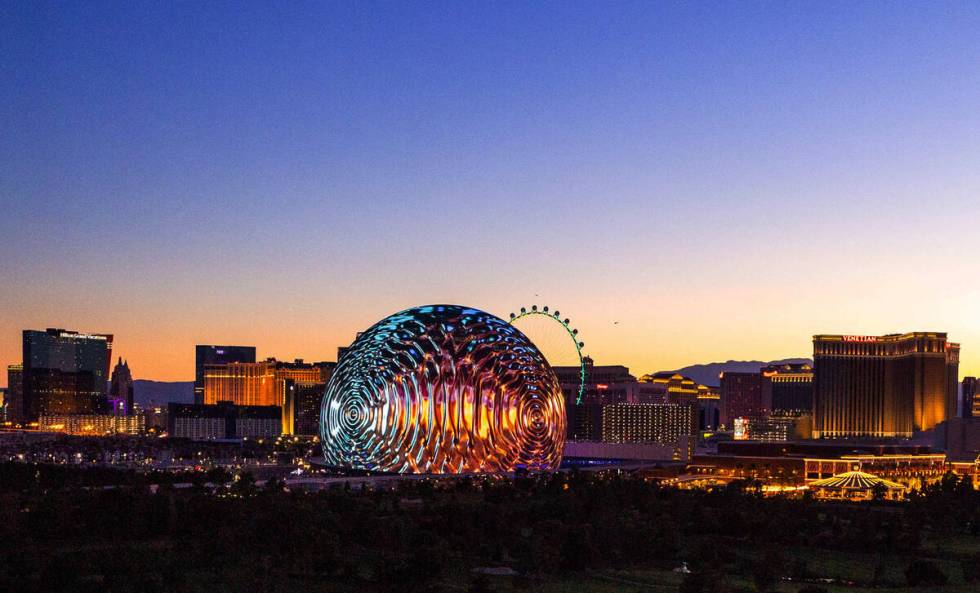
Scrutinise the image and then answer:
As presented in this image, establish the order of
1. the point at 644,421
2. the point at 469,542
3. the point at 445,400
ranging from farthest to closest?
the point at 644,421
the point at 445,400
the point at 469,542

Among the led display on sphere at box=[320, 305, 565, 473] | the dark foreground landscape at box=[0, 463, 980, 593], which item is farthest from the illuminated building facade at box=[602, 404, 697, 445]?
the dark foreground landscape at box=[0, 463, 980, 593]

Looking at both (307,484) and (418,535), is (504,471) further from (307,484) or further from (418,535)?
(418,535)

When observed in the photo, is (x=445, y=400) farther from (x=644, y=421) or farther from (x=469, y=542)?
(x=644, y=421)

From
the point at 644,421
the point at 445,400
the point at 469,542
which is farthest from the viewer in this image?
the point at 644,421

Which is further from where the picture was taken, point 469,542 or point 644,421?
point 644,421

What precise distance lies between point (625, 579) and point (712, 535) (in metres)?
14.3

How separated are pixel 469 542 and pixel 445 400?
66.9 feet

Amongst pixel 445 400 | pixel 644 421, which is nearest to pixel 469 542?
pixel 445 400

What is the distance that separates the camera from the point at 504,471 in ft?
245

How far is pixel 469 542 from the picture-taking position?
168 feet

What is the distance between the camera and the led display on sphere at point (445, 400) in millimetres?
71562

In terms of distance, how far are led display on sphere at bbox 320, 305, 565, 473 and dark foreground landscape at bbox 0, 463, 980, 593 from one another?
2352mm

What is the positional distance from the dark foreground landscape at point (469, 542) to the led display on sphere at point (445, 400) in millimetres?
2352

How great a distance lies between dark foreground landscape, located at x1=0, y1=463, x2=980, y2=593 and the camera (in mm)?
42281
